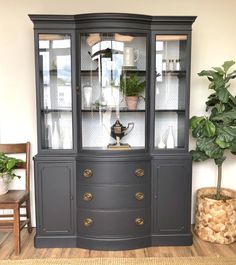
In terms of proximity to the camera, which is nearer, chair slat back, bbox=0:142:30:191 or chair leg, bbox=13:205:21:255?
chair leg, bbox=13:205:21:255

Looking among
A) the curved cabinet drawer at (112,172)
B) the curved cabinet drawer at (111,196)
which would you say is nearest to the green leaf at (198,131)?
the curved cabinet drawer at (112,172)

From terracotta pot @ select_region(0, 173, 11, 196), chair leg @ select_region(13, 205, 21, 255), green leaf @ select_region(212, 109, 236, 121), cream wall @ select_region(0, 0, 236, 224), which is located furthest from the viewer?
cream wall @ select_region(0, 0, 236, 224)

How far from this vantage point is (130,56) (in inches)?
111

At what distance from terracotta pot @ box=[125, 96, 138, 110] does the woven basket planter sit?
1.15 metres

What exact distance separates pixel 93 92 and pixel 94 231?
131cm

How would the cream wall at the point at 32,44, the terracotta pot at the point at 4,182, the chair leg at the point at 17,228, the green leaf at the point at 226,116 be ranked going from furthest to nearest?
the cream wall at the point at 32,44
the terracotta pot at the point at 4,182
the green leaf at the point at 226,116
the chair leg at the point at 17,228

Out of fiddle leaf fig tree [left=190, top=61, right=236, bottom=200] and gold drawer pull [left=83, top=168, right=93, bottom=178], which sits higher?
fiddle leaf fig tree [left=190, top=61, right=236, bottom=200]

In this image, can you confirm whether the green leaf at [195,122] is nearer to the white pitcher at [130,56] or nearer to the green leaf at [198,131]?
the green leaf at [198,131]

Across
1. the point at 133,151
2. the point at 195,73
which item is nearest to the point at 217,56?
the point at 195,73

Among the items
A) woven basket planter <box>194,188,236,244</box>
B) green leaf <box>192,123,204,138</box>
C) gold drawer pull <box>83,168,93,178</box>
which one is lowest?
woven basket planter <box>194,188,236,244</box>

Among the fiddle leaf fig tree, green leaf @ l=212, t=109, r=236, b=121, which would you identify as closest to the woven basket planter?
the fiddle leaf fig tree

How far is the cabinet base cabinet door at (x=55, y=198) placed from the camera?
2791 mm

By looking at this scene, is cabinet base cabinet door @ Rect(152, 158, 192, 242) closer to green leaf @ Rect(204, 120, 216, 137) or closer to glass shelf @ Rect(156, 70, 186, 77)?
green leaf @ Rect(204, 120, 216, 137)

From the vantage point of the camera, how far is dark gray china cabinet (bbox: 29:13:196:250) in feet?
8.96
